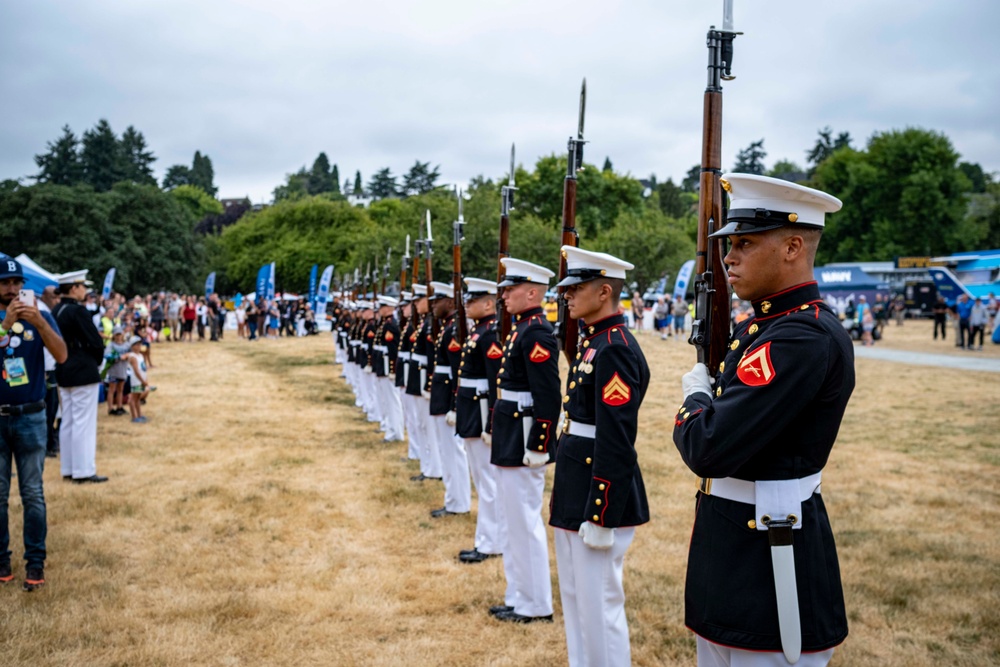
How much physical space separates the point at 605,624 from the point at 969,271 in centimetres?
4434

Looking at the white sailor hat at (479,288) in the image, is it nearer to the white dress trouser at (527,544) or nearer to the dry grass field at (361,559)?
the white dress trouser at (527,544)

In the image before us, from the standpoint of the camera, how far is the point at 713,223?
2883mm

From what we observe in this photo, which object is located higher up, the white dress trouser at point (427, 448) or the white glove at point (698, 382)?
the white glove at point (698, 382)

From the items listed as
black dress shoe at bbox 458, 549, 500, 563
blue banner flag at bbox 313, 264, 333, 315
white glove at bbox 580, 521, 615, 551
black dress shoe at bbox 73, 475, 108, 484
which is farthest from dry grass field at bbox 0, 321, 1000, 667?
blue banner flag at bbox 313, 264, 333, 315

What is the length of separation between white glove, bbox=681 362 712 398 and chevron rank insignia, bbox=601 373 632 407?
3.23 feet

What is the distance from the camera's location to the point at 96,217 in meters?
Result: 39.3

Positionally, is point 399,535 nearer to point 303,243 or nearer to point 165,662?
point 165,662

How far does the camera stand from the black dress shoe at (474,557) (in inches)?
254

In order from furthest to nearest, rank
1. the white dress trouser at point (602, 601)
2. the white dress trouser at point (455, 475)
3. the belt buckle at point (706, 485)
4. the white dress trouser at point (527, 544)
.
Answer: the white dress trouser at point (455, 475)
the white dress trouser at point (527, 544)
the white dress trouser at point (602, 601)
the belt buckle at point (706, 485)

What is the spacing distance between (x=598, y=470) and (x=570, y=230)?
7.24ft

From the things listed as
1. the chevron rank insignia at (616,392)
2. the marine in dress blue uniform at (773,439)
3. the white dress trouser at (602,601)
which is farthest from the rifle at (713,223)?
the white dress trouser at (602,601)

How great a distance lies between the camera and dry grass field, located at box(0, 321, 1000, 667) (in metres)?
4.83

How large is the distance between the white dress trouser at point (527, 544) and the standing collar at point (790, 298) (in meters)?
3.09

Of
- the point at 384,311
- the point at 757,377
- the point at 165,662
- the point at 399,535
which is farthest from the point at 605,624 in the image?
the point at 384,311
